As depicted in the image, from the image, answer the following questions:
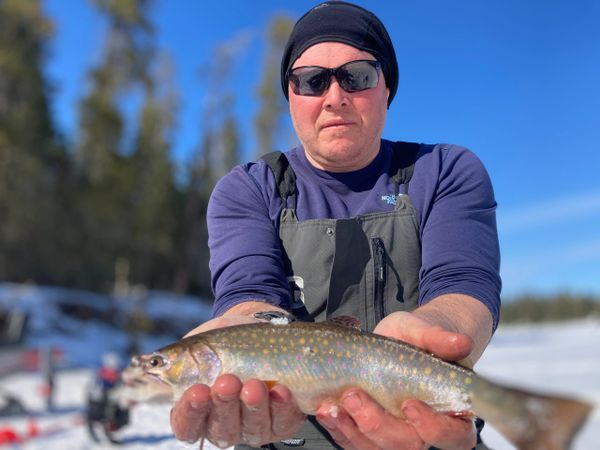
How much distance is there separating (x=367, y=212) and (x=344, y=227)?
183 mm

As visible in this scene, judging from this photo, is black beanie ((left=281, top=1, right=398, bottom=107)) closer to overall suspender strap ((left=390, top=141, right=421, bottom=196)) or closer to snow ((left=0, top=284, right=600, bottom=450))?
overall suspender strap ((left=390, top=141, right=421, bottom=196))

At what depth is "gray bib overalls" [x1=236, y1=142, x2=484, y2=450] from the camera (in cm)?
277

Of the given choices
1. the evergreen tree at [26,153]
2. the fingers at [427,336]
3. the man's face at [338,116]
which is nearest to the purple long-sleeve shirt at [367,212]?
the man's face at [338,116]

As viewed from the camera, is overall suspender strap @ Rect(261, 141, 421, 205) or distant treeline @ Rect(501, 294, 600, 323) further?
distant treeline @ Rect(501, 294, 600, 323)

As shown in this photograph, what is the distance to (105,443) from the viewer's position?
667 cm

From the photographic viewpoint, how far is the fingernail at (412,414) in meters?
2.09

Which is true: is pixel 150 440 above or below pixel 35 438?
above

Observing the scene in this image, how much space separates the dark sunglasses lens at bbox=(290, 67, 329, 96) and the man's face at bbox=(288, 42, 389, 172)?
0.03m

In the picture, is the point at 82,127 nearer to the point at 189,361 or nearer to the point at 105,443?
the point at 105,443

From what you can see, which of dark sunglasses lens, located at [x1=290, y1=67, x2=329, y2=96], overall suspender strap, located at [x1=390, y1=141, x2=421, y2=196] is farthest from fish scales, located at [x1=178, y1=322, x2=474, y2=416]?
dark sunglasses lens, located at [x1=290, y1=67, x2=329, y2=96]

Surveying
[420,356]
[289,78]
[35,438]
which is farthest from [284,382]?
[35,438]

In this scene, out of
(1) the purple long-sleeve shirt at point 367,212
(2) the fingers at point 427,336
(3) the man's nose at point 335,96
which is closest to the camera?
(2) the fingers at point 427,336

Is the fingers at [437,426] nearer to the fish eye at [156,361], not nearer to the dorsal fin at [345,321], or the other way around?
the dorsal fin at [345,321]

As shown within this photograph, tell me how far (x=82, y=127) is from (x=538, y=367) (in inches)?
945
